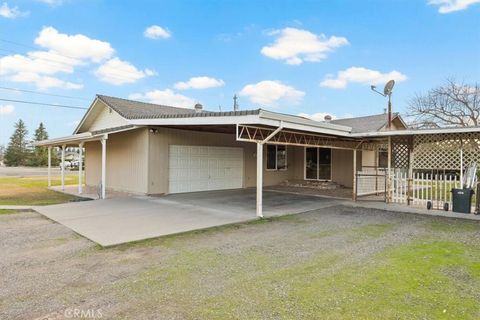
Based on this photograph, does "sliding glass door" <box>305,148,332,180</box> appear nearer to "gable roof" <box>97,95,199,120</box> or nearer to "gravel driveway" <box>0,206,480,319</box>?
"gable roof" <box>97,95,199,120</box>

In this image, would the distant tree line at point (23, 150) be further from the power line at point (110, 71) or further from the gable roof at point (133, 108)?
the gable roof at point (133, 108)

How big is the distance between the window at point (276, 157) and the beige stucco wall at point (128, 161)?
258 inches

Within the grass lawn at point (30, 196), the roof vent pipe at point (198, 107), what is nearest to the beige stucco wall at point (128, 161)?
the grass lawn at point (30, 196)

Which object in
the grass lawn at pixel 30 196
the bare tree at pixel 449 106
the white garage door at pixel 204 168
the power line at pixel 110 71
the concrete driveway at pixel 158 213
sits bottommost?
the grass lawn at pixel 30 196

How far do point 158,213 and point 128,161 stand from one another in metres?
4.91

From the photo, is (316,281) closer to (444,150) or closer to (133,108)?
(444,150)

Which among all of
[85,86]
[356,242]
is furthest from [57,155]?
[356,242]

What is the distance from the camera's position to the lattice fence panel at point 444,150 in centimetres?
912

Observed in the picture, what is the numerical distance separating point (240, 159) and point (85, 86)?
19.9m

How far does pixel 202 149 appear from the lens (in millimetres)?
13172

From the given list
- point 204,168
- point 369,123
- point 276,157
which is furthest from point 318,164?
point 204,168

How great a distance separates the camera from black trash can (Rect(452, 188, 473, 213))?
28.6 feet

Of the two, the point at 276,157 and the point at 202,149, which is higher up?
the point at 202,149

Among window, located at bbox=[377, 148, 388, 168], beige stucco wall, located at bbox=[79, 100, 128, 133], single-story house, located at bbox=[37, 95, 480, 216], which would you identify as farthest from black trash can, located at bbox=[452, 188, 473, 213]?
beige stucco wall, located at bbox=[79, 100, 128, 133]
